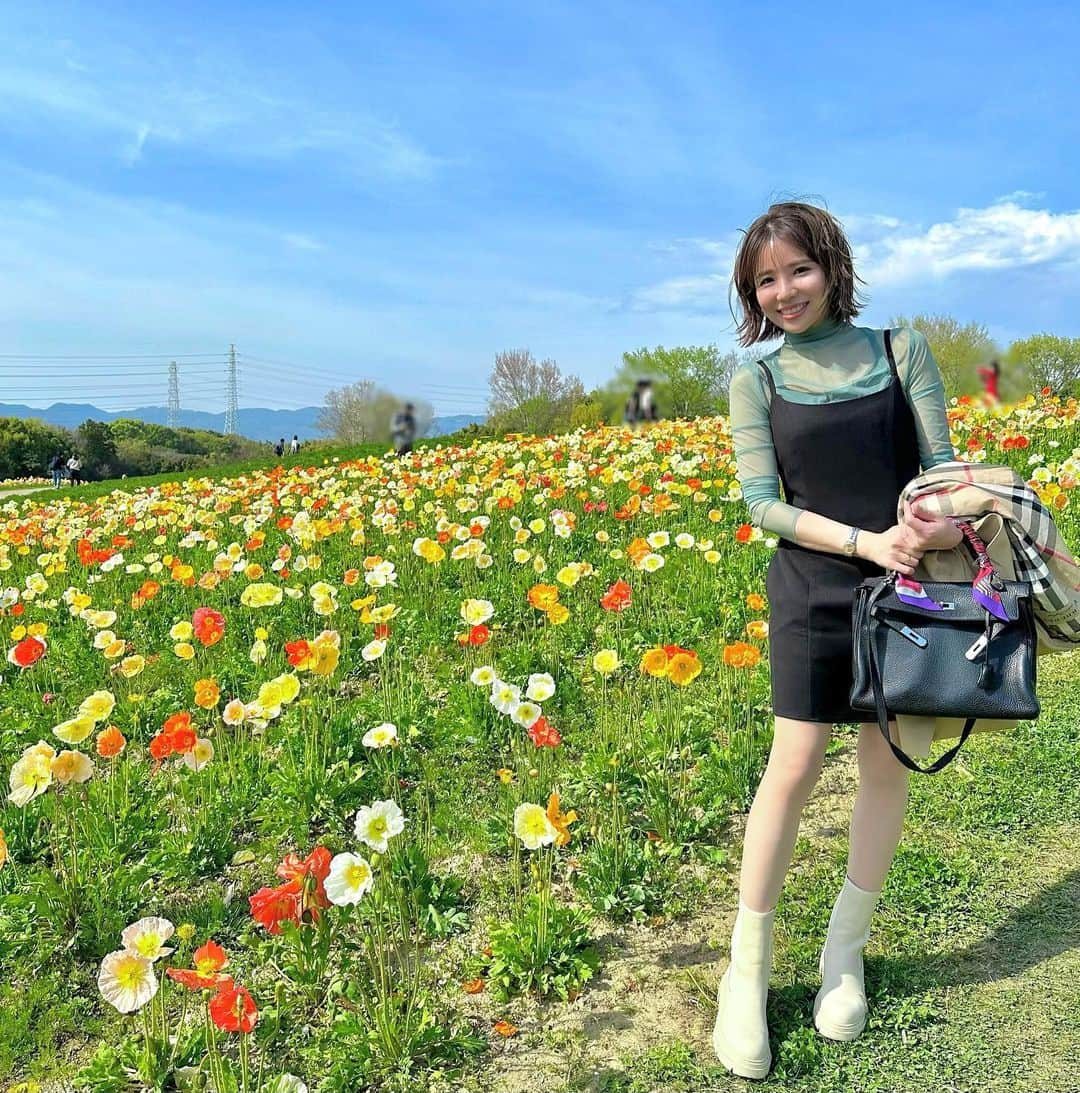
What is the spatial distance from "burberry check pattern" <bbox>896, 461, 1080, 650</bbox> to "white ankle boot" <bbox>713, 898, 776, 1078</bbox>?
0.95 m

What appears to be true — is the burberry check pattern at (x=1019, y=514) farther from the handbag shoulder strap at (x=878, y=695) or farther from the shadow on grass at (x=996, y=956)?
the shadow on grass at (x=996, y=956)

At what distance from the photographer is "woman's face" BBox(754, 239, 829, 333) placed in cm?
208

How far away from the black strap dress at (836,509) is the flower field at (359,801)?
2.56 ft

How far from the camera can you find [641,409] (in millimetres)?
15000

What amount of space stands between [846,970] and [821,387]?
1441mm

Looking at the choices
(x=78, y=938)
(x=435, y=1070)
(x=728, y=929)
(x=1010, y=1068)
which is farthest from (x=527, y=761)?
(x=1010, y=1068)

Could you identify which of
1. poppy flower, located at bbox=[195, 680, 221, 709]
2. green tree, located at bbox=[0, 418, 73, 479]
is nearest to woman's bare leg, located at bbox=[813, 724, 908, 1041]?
poppy flower, located at bbox=[195, 680, 221, 709]

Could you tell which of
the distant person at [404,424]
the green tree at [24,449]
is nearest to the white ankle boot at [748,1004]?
the distant person at [404,424]

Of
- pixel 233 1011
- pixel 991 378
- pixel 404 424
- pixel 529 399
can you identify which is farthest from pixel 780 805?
pixel 529 399

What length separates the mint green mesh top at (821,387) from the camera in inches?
82.0

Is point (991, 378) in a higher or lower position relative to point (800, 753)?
higher

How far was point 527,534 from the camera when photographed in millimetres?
5105

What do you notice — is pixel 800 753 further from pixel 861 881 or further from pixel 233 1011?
pixel 233 1011

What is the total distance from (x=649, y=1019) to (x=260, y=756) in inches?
78.9
